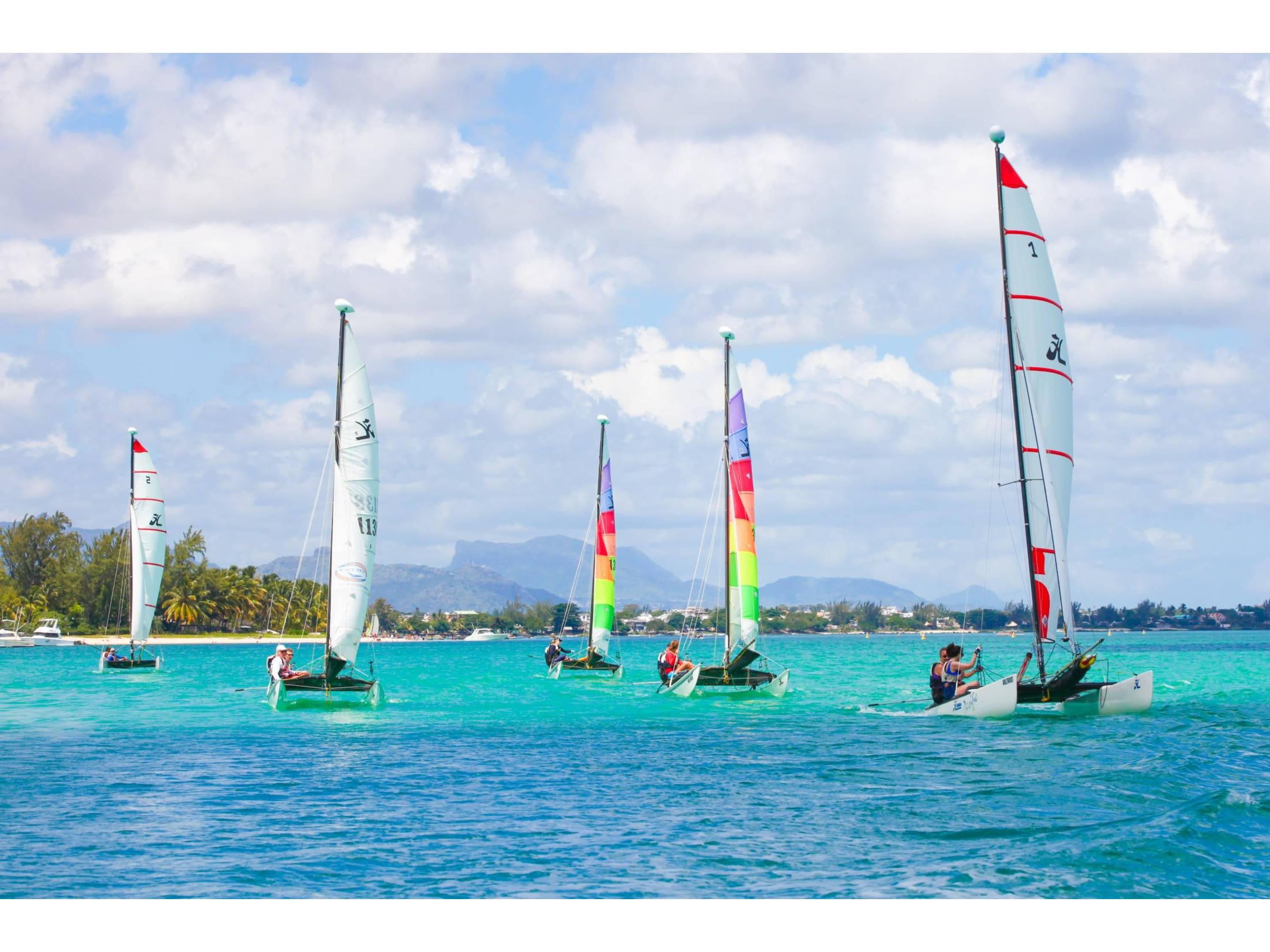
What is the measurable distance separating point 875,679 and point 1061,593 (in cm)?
3380

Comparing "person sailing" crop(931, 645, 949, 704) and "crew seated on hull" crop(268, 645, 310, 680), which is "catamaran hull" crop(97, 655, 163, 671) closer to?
"crew seated on hull" crop(268, 645, 310, 680)

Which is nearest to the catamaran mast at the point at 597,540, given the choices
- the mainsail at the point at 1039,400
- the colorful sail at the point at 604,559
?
the colorful sail at the point at 604,559

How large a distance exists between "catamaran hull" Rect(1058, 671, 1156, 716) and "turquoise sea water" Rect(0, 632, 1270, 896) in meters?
0.33

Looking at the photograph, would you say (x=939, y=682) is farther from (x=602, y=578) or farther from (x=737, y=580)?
(x=602, y=578)

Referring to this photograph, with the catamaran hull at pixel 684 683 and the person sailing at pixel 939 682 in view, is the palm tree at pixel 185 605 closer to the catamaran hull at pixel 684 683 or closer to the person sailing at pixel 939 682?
the catamaran hull at pixel 684 683

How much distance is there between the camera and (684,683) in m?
44.1

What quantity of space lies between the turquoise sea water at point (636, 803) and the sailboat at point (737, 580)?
2.75 metres

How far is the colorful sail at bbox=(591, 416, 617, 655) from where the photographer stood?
201 ft

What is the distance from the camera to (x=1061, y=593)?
102ft

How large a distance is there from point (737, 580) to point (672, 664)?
5.11m

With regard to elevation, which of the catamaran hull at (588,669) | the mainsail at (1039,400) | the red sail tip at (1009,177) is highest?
the red sail tip at (1009,177)

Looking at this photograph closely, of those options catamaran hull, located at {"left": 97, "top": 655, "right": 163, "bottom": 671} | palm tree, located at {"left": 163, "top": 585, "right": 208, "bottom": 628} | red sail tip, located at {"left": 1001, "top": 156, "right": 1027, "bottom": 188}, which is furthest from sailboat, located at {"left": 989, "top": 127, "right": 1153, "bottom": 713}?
palm tree, located at {"left": 163, "top": 585, "right": 208, "bottom": 628}

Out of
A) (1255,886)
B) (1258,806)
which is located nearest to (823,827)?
(1255,886)

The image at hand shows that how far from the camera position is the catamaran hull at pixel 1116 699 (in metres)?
31.0
